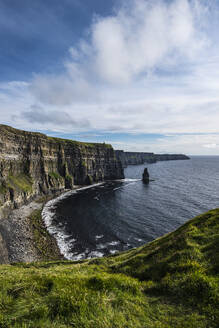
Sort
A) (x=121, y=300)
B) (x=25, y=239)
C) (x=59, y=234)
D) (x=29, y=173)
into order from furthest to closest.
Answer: (x=29, y=173)
(x=59, y=234)
(x=25, y=239)
(x=121, y=300)

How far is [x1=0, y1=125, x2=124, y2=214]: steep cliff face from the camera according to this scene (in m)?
57.2

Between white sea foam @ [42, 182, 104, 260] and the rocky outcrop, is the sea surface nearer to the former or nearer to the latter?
white sea foam @ [42, 182, 104, 260]

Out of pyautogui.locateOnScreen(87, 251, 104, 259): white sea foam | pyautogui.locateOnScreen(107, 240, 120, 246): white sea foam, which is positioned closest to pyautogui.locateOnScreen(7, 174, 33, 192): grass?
pyautogui.locateOnScreen(87, 251, 104, 259): white sea foam

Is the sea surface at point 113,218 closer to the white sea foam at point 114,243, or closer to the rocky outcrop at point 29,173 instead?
the white sea foam at point 114,243

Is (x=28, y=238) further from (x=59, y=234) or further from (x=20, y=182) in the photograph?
(x=20, y=182)

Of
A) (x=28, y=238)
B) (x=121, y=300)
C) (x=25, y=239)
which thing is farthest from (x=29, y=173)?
(x=121, y=300)

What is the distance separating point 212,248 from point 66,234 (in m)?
40.4

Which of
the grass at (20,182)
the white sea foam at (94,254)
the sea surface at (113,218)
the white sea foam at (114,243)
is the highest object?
the grass at (20,182)

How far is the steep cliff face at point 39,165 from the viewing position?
5725 centimetres

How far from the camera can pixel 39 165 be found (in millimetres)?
80500

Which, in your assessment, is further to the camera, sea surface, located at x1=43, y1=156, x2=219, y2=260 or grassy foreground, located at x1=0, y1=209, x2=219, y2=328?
sea surface, located at x1=43, y1=156, x2=219, y2=260

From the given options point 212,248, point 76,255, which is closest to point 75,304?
point 212,248

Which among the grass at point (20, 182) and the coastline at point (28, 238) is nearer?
the coastline at point (28, 238)

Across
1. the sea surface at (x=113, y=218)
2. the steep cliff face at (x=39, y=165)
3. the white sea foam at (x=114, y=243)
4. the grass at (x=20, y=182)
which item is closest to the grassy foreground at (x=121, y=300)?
the sea surface at (x=113, y=218)
